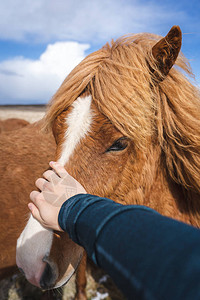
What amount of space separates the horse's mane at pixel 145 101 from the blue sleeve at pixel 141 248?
0.77 metres

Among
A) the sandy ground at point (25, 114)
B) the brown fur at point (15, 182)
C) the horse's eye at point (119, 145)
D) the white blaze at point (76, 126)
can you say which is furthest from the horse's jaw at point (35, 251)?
the sandy ground at point (25, 114)

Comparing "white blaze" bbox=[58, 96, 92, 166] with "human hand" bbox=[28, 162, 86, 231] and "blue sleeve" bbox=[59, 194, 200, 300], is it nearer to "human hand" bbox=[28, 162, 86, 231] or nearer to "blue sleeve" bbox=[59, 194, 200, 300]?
"human hand" bbox=[28, 162, 86, 231]

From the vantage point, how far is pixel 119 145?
134 centimetres

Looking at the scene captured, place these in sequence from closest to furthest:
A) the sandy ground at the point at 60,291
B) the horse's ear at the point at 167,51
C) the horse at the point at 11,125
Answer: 1. the horse's ear at the point at 167,51
2. the sandy ground at the point at 60,291
3. the horse at the point at 11,125

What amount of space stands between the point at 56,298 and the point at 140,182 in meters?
2.51

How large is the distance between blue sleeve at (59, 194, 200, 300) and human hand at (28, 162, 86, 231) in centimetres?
21

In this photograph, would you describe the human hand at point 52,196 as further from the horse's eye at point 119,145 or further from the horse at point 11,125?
the horse at point 11,125

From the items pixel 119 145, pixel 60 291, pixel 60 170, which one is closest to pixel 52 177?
pixel 60 170

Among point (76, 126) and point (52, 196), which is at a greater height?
point (76, 126)

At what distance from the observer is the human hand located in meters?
0.88

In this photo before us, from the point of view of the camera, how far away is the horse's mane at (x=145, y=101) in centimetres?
134

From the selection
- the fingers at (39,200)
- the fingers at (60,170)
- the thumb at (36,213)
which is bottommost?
the thumb at (36,213)

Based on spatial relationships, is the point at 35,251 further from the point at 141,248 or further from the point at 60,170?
the point at 141,248

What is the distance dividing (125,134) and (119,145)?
0.30 feet
